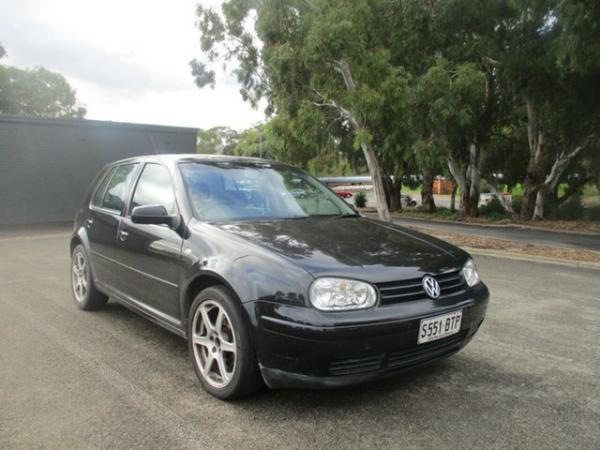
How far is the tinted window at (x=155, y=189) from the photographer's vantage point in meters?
4.06

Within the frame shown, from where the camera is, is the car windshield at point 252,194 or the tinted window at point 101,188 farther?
the tinted window at point 101,188

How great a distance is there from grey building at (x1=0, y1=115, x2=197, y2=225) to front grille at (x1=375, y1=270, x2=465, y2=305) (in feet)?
54.0

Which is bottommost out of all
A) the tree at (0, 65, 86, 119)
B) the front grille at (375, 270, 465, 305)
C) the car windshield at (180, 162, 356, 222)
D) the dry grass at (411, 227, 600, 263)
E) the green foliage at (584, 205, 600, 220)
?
the dry grass at (411, 227, 600, 263)

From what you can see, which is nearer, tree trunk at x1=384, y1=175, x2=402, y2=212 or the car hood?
the car hood

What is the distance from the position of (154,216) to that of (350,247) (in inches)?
56.1

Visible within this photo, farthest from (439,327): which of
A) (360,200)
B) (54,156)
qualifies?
(360,200)

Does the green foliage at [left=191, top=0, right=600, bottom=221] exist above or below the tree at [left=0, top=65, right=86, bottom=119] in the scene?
below

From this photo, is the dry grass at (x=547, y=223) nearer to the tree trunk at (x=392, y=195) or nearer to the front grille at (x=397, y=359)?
the tree trunk at (x=392, y=195)

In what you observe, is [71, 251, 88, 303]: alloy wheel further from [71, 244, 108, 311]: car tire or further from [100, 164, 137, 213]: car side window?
[100, 164, 137, 213]: car side window

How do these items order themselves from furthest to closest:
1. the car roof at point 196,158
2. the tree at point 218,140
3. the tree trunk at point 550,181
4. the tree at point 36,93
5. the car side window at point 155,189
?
the tree at point 218,140 → the tree at point 36,93 → the tree trunk at point 550,181 → the car roof at point 196,158 → the car side window at point 155,189

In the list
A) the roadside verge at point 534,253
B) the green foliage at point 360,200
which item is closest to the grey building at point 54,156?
the roadside verge at point 534,253

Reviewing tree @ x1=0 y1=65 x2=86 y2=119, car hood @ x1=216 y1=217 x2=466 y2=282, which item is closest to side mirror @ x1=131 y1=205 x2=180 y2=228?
car hood @ x1=216 y1=217 x2=466 y2=282

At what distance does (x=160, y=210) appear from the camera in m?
3.72

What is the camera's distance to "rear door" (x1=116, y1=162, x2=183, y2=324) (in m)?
3.73
